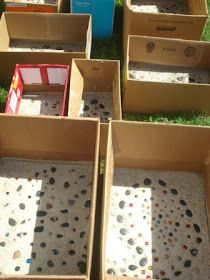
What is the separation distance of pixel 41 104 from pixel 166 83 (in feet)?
2.87

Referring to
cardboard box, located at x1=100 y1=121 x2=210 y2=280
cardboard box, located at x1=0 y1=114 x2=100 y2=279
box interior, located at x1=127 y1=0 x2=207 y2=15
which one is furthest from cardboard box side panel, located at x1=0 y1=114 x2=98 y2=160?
box interior, located at x1=127 y1=0 x2=207 y2=15

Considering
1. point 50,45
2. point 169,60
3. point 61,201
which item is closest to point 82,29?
point 50,45

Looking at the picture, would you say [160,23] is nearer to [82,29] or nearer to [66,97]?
[82,29]

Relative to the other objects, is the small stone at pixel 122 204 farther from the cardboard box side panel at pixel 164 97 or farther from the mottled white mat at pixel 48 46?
the mottled white mat at pixel 48 46

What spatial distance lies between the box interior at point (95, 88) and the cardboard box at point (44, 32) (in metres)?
0.34

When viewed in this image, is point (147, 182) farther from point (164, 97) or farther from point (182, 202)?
point (164, 97)

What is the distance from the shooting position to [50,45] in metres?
3.07

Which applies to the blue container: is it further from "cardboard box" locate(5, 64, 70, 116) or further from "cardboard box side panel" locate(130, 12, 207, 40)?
"cardboard box" locate(5, 64, 70, 116)

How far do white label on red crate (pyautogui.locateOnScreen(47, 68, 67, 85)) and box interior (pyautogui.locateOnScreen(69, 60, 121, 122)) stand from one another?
3.6 inches

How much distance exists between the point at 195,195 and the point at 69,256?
79 centimetres

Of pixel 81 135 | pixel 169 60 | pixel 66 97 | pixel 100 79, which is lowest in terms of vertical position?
pixel 81 135

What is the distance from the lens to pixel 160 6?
340 cm

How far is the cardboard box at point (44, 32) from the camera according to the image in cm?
288

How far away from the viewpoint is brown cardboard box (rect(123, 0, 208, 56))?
2.81 m
